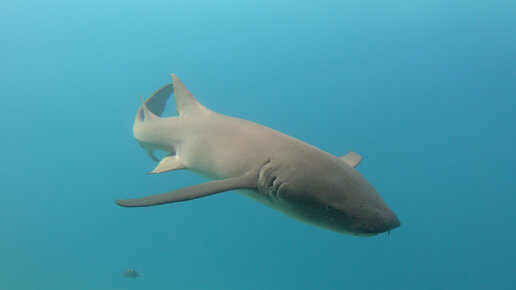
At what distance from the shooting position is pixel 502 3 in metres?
12.2

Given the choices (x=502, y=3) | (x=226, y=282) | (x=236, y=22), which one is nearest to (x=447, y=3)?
(x=502, y=3)

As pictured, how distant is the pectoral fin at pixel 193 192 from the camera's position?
219 cm

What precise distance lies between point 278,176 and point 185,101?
78.6 inches

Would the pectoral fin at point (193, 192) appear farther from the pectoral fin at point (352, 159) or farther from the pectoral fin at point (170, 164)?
the pectoral fin at point (352, 159)

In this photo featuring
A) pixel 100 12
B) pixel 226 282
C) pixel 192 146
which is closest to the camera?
pixel 192 146

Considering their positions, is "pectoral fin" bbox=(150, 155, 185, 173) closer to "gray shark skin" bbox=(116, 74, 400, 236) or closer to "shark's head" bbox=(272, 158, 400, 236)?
"gray shark skin" bbox=(116, 74, 400, 236)

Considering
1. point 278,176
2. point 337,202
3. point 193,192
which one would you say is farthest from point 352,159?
point 193,192

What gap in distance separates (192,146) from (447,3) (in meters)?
13.8

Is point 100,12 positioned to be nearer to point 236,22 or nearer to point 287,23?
point 236,22

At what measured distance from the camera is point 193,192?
228cm

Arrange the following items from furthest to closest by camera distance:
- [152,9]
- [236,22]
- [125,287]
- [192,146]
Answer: [152,9] → [236,22] → [125,287] → [192,146]

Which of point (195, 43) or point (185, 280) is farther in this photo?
point (195, 43)

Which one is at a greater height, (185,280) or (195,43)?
(195,43)

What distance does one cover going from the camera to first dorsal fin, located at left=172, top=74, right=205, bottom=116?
382 cm
